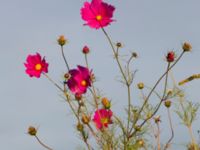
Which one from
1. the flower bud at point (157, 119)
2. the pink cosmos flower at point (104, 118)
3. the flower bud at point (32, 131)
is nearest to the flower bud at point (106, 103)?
the pink cosmos flower at point (104, 118)

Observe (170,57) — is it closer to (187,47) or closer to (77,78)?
(187,47)

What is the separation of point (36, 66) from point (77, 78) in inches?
11.9

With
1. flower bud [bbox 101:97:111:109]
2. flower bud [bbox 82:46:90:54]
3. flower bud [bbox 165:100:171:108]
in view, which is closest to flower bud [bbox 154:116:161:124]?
flower bud [bbox 165:100:171:108]

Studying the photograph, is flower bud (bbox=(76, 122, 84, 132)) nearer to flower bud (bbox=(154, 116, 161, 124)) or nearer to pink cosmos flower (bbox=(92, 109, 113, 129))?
pink cosmos flower (bbox=(92, 109, 113, 129))

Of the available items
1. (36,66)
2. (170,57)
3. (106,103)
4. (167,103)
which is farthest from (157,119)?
(36,66)

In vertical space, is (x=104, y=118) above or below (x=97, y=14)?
below

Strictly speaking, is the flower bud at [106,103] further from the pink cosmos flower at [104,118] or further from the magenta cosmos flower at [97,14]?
the magenta cosmos flower at [97,14]

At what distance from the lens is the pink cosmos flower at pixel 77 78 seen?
2.16 m

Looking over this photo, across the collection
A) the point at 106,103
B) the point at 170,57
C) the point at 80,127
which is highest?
the point at 170,57

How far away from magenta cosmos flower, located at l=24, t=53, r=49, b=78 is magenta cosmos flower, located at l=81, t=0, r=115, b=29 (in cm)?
36

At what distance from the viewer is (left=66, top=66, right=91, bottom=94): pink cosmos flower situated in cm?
216

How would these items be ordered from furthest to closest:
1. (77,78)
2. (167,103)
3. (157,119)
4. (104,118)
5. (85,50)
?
(157,119) → (167,103) → (85,50) → (104,118) → (77,78)

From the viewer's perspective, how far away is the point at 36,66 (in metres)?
2.31

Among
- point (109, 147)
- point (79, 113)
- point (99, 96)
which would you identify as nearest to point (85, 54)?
point (99, 96)
